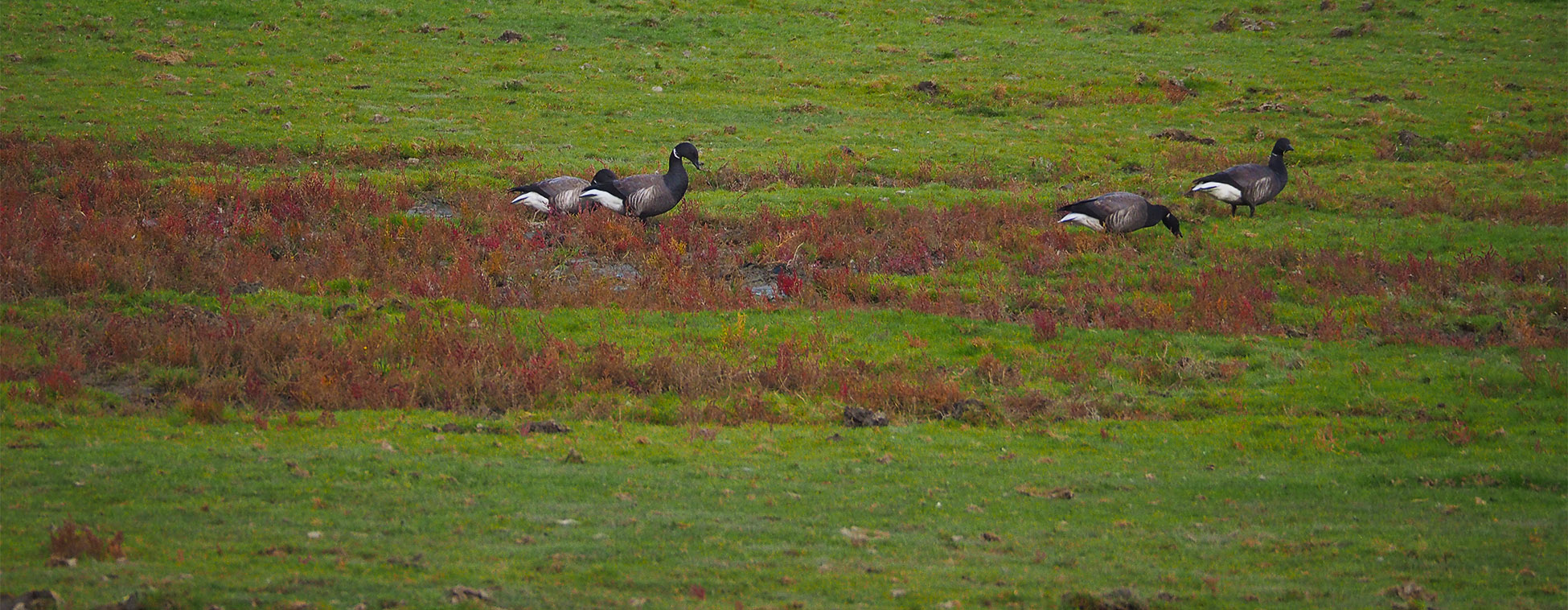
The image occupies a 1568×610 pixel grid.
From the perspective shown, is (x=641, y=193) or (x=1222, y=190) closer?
(x=641, y=193)

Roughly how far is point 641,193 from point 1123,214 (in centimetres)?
923

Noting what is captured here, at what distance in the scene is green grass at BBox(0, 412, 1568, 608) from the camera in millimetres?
7441

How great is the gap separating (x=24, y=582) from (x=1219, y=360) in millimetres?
13593

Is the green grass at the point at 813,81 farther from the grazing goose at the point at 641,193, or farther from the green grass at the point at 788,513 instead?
the green grass at the point at 788,513

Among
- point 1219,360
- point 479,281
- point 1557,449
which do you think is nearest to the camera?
point 1557,449

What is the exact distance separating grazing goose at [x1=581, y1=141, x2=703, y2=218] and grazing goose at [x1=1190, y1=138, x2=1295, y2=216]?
1058 centimetres

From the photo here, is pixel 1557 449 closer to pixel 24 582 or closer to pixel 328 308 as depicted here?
pixel 24 582

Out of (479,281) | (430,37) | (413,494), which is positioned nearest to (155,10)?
(430,37)

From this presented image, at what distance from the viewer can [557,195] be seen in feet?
73.4

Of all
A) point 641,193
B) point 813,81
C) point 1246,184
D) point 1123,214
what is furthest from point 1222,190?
point 813,81

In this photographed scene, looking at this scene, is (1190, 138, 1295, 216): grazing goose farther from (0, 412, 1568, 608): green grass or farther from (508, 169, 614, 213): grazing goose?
(508, 169, 614, 213): grazing goose

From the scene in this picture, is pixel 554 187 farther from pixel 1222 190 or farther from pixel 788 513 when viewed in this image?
pixel 788 513

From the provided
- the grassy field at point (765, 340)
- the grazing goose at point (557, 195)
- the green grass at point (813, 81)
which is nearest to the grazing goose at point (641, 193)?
the grazing goose at point (557, 195)

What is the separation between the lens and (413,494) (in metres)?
9.23
